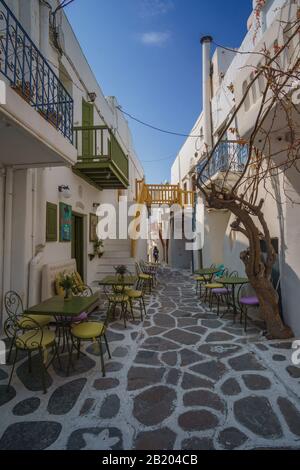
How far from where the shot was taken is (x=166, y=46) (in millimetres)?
6898

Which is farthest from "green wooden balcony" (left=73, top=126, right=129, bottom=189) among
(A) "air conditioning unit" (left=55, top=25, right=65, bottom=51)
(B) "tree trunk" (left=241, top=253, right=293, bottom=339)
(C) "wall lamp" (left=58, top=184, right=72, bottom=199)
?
(B) "tree trunk" (left=241, top=253, right=293, bottom=339)

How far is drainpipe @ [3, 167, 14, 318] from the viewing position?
4840 mm

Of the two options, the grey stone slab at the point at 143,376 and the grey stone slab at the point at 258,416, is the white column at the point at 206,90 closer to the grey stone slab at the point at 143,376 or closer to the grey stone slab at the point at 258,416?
the grey stone slab at the point at 143,376

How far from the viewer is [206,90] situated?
11.8m

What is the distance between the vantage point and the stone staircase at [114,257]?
30.1 ft

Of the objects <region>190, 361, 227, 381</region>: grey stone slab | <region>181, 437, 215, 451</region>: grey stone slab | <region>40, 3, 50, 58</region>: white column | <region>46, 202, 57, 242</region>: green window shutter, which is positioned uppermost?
<region>40, 3, 50, 58</region>: white column

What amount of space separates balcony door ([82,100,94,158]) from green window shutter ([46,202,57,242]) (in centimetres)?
202

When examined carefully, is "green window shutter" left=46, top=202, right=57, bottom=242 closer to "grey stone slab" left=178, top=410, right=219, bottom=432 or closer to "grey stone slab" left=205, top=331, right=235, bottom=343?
"grey stone slab" left=205, top=331, right=235, bottom=343

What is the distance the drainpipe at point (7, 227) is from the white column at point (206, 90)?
9289mm

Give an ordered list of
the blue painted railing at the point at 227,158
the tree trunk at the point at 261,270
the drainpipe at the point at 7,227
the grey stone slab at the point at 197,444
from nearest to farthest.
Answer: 1. the grey stone slab at the point at 197,444
2. the tree trunk at the point at 261,270
3. the drainpipe at the point at 7,227
4. the blue painted railing at the point at 227,158

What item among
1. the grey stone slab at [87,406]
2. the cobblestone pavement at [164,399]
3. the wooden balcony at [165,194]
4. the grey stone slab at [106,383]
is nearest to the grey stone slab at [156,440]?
the cobblestone pavement at [164,399]

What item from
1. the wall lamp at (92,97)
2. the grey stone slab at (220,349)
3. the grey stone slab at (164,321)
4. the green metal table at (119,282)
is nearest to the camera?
the grey stone slab at (220,349)
